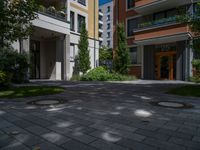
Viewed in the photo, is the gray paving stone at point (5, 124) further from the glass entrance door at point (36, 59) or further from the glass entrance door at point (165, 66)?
the glass entrance door at point (165, 66)

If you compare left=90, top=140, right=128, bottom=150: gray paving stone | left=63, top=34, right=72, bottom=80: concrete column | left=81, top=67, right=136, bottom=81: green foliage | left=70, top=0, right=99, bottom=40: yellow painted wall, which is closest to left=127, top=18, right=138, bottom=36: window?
left=70, top=0, right=99, bottom=40: yellow painted wall

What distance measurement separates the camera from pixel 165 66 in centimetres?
1764

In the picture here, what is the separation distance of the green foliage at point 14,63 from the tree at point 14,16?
3052 mm

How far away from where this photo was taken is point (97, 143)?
2.87 metres

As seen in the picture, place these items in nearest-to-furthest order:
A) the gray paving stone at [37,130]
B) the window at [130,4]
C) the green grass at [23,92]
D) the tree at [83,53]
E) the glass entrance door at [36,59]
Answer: the gray paving stone at [37,130] < the green grass at [23,92] < the glass entrance door at [36,59] < the tree at [83,53] < the window at [130,4]

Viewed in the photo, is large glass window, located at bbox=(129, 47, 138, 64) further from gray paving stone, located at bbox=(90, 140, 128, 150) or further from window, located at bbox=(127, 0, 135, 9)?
gray paving stone, located at bbox=(90, 140, 128, 150)

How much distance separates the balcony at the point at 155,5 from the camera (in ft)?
53.1

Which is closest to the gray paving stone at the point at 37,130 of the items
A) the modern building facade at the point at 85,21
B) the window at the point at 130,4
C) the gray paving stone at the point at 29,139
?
the gray paving stone at the point at 29,139

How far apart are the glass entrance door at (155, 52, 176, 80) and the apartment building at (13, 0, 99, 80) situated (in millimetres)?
8739

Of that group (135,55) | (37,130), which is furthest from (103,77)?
(37,130)

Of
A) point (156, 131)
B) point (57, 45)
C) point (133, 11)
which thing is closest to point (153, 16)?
point (133, 11)

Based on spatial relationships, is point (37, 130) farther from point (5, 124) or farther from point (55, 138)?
point (5, 124)

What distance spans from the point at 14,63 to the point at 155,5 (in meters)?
13.6

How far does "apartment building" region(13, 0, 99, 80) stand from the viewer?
16.5m
